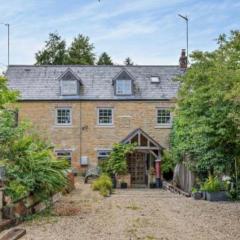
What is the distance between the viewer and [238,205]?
760 inches

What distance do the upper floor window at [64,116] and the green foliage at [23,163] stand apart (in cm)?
1774

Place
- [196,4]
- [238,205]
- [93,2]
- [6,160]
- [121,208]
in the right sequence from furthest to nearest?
[238,205] → [121,208] → [6,160] → [196,4] → [93,2]

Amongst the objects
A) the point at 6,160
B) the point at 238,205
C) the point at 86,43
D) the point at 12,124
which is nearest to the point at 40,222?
the point at 6,160

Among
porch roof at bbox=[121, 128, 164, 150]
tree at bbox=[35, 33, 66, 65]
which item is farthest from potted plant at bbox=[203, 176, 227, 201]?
tree at bbox=[35, 33, 66, 65]

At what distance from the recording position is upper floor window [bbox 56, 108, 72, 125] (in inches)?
1363

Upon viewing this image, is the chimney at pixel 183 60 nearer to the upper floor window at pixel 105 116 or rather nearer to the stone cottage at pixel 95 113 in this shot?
the stone cottage at pixel 95 113

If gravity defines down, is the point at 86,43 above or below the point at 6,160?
above

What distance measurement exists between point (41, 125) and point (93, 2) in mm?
29349

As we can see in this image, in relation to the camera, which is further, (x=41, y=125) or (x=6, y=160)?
(x=41, y=125)

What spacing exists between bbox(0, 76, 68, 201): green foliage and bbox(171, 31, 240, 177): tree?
7065 mm

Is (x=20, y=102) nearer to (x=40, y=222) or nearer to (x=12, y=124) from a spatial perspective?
(x=12, y=124)

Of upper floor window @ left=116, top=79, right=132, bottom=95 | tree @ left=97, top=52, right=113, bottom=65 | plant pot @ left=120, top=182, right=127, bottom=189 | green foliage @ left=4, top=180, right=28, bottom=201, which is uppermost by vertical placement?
tree @ left=97, top=52, right=113, bottom=65

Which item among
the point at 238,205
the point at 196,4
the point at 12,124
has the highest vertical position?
the point at 196,4

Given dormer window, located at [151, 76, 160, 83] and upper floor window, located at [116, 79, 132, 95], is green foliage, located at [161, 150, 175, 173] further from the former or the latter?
dormer window, located at [151, 76, 160, 83]
